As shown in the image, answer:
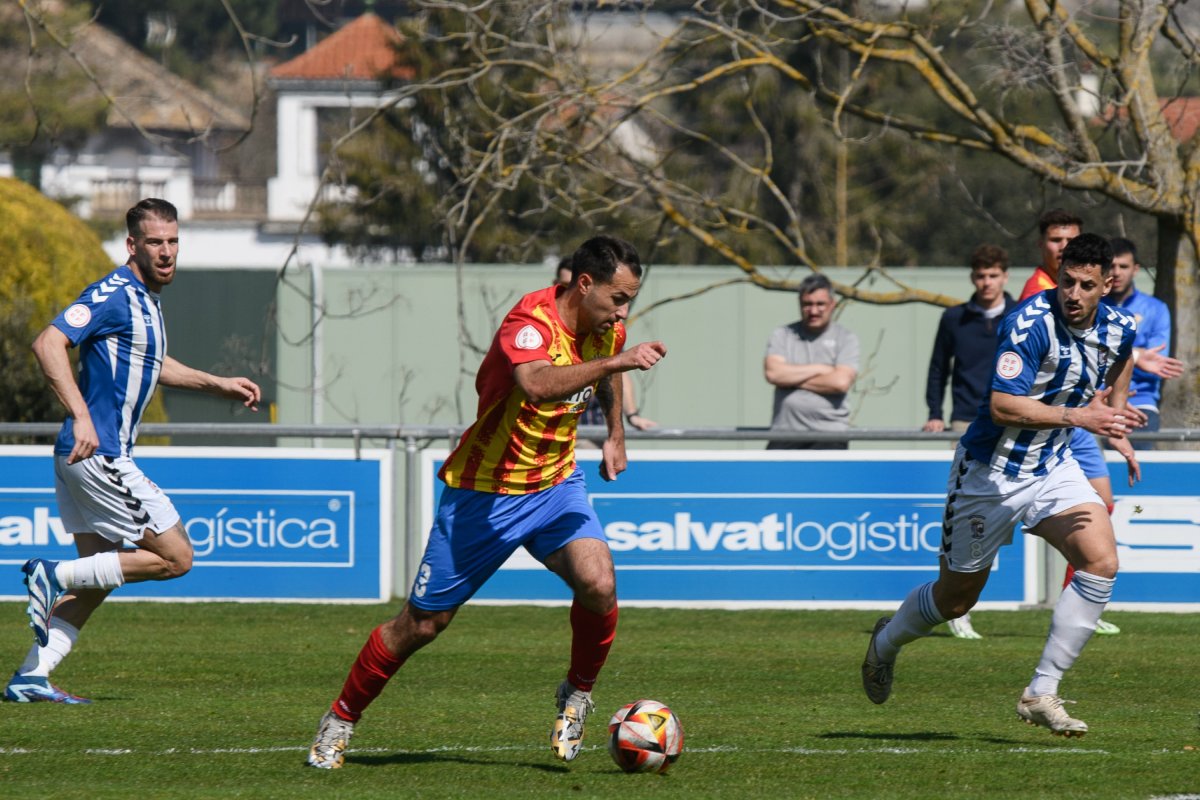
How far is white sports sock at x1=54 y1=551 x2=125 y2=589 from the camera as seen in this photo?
7.79 m

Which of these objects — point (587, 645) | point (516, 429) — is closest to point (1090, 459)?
point (587, 645)

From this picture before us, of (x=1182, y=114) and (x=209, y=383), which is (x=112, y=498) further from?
(x=1182, y=114)

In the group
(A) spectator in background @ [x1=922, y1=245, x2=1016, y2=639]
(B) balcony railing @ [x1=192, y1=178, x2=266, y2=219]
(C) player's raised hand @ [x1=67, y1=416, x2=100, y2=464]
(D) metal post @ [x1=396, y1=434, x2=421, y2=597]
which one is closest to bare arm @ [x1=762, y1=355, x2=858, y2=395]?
(A) spectator in background @ [x1=922, y1=245, x2=1016, y2=639]

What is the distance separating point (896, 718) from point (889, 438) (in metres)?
4.34

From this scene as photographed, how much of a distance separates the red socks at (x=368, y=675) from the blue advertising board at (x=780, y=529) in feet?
17.9

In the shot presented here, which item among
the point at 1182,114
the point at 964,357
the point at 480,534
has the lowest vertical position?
the point at 480,534

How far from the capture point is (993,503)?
7.10 m

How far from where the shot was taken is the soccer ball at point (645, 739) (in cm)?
630

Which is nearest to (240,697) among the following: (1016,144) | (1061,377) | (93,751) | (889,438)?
(93,751)

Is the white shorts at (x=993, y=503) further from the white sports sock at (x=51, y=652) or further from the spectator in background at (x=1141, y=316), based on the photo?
the white sports sock at (x=51, y=652)

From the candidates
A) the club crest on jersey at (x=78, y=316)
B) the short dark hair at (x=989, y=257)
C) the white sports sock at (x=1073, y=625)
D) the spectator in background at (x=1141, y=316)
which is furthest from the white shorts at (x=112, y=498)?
the spectator in background at (x=1141, y=316)

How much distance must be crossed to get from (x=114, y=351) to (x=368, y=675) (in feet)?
7.29

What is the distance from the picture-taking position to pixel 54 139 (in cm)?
1362

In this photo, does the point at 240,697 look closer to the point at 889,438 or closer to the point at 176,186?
the point at 889,438
